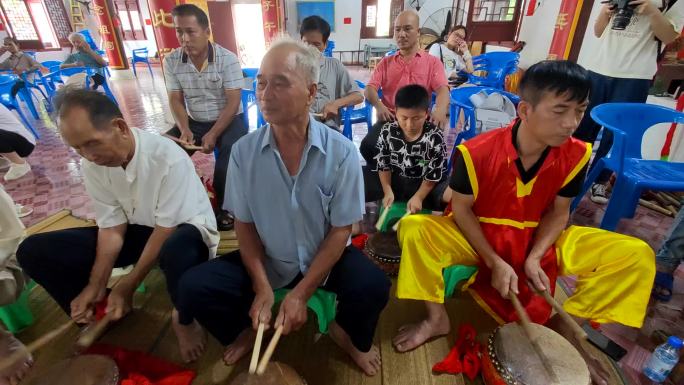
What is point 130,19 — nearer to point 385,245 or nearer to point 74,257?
point 74,257

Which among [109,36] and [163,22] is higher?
[163,22]

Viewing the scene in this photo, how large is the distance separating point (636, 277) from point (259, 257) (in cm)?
170

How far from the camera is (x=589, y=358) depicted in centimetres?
160

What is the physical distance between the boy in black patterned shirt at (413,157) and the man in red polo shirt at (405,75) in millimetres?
430

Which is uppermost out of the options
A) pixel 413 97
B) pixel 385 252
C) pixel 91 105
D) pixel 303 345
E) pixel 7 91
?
pixel 91 105

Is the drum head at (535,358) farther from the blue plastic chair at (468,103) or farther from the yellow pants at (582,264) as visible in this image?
the blue plastic chair at (468,103)

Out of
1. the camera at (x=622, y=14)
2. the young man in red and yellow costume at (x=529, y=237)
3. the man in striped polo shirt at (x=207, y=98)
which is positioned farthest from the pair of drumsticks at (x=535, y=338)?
the camera at (x=622, y=14)

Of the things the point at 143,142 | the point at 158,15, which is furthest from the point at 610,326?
the point at 158,15

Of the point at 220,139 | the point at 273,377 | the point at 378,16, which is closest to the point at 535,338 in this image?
the point at 273,377

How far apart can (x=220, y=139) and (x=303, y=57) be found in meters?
1.96

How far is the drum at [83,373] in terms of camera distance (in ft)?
3.98

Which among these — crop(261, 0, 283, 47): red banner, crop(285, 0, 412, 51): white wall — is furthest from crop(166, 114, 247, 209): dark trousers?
crop(285, 0, 412, 51): white wall

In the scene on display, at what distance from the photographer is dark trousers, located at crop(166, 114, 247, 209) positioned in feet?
9.08

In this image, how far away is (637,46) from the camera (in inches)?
113
